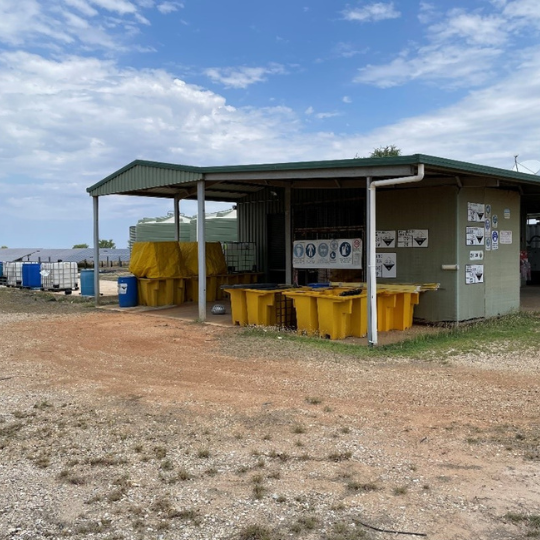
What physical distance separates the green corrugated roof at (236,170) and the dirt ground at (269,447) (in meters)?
3.11

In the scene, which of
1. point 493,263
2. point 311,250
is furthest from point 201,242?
point 493,263

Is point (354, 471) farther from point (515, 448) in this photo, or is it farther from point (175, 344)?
point (175, 344)

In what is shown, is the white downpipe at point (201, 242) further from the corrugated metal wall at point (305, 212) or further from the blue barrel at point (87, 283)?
the blue barrel at point (87, 283)

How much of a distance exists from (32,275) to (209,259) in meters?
10.4

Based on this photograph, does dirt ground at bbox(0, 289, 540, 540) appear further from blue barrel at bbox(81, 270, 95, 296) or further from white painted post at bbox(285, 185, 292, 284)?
blue barrel at bbox(81, 270, 95, 296)

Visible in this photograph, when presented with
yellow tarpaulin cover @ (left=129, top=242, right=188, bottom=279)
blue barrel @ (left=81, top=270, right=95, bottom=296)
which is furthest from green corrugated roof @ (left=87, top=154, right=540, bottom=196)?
blue barrel @ (left=81, top=270, right=95, bottom=296)

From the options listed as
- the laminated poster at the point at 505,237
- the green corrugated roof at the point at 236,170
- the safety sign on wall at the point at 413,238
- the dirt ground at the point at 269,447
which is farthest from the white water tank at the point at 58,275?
the laminated poster at the point at 505,237

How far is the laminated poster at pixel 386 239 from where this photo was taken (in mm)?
12312

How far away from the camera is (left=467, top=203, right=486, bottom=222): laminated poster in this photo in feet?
38.4

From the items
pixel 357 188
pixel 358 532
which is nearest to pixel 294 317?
pixel 357 188

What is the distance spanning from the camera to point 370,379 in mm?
7270

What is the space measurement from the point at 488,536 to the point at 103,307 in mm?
14103

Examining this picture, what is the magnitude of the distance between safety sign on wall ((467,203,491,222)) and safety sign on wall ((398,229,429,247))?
0.90 metres

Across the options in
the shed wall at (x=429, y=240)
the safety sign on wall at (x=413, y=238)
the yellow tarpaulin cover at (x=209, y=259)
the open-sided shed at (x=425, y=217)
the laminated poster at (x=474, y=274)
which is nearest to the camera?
the open-sided shed at (x=425, y=217)
